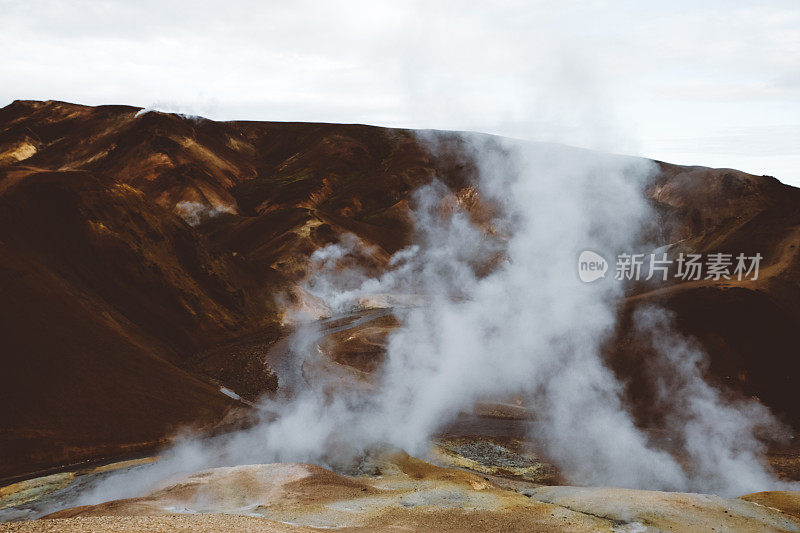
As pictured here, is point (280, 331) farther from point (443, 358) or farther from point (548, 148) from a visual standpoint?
point (548, 148)

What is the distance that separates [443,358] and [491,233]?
3714cm

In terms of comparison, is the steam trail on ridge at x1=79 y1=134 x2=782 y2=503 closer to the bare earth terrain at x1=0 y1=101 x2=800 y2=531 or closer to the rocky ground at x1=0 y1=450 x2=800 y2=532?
the bare earth terrain at x1=0 y1=101 x2=800 y2=531

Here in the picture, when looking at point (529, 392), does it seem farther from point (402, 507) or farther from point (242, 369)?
point (242, 369)

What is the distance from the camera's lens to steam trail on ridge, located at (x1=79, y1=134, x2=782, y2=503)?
19.0 meters

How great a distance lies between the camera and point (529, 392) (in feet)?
84.5

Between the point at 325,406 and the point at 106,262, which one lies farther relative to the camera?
the point at 106,262

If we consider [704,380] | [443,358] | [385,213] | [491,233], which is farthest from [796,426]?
[385,213]

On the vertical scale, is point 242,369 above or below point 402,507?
above

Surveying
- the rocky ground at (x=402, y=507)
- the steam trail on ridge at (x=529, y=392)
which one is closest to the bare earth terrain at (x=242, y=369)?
the rocky ground at (x=402, y=507)

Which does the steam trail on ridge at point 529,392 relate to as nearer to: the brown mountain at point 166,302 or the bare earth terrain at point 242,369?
the bare earth terrain at point 242,369

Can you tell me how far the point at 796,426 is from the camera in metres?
22.4

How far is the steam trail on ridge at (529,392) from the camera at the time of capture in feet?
62.2

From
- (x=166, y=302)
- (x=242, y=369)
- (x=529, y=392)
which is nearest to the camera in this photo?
(x=529, y=392)

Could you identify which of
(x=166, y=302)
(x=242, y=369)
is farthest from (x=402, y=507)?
(x=166, y=302)
